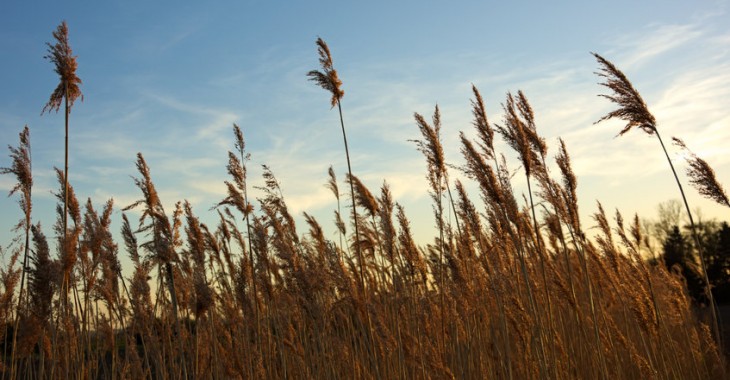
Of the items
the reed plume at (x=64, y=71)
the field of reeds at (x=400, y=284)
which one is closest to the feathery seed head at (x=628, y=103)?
the field of reeds at (x=400, y=284)

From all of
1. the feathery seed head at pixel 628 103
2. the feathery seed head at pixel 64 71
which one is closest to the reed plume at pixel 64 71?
the feathery seed head at pixel 64 71

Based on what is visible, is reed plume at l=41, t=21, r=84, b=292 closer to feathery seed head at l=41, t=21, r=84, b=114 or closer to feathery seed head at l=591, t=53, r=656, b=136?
feathery seed head at l=41, t=21, r=84, b=114

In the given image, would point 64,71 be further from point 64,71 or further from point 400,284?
point 400,284

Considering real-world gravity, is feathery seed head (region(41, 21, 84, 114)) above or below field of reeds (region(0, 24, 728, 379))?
above

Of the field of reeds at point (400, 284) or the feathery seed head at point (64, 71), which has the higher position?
the feathery seed head at point (64, 71)

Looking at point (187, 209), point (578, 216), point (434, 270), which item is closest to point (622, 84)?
point (578, 216)

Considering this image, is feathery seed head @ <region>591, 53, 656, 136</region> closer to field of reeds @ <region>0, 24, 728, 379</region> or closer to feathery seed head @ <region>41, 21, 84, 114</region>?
field of reeds @ <region>0, 24, 728, 379</region>

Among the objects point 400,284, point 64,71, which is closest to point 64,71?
point 64,71

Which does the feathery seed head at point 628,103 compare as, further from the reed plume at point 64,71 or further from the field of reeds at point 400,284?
the reed plume at point 64,71

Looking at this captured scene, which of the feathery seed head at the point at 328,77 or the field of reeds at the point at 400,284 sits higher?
the feathery seed head at the point at 328,77

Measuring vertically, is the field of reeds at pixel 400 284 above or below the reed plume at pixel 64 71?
below

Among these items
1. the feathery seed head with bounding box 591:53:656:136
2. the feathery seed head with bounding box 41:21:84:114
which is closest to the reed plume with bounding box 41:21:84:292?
the feathery seed head with bounding box 41:21:84:114

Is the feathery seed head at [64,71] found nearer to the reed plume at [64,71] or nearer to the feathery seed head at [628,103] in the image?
the reed plume at [64,71]

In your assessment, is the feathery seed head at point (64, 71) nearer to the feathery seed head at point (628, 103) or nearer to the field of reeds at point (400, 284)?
the field of reeds at point (400, 284)
